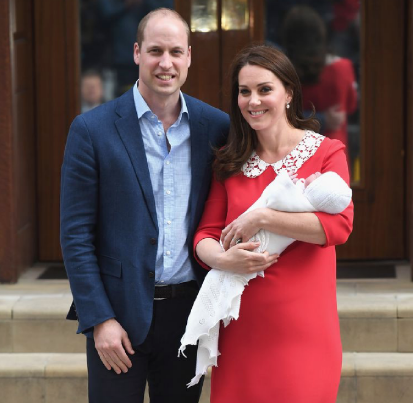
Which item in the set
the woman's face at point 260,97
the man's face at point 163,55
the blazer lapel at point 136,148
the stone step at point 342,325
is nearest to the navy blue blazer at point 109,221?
the blazer lapel at point 136,148

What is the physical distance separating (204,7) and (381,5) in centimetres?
106

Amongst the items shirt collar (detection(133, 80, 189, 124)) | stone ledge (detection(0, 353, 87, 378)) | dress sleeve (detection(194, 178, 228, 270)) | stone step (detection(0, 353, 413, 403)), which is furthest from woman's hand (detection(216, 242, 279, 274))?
stone ledge (detection(0, 353, 87, 378))

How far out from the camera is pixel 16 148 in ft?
18.8

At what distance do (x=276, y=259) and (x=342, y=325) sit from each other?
6.49 feet

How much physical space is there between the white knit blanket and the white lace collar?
101 millimetres

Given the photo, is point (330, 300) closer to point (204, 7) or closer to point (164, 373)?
point (164, 373)

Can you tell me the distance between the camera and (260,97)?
345 centimetres

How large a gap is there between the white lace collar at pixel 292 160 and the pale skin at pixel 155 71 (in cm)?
38

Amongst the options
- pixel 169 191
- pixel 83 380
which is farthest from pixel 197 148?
pixel 83 380

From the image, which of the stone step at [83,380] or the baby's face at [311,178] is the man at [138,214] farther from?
the stone step at [83,380]

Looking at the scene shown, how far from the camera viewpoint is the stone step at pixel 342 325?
5.27 metres

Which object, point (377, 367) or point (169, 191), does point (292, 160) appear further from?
point (377, 367)

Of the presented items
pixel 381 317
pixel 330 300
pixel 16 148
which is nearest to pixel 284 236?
pixel 330 300

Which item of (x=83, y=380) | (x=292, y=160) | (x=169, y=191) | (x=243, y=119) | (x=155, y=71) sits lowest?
(x=83, y=380)
